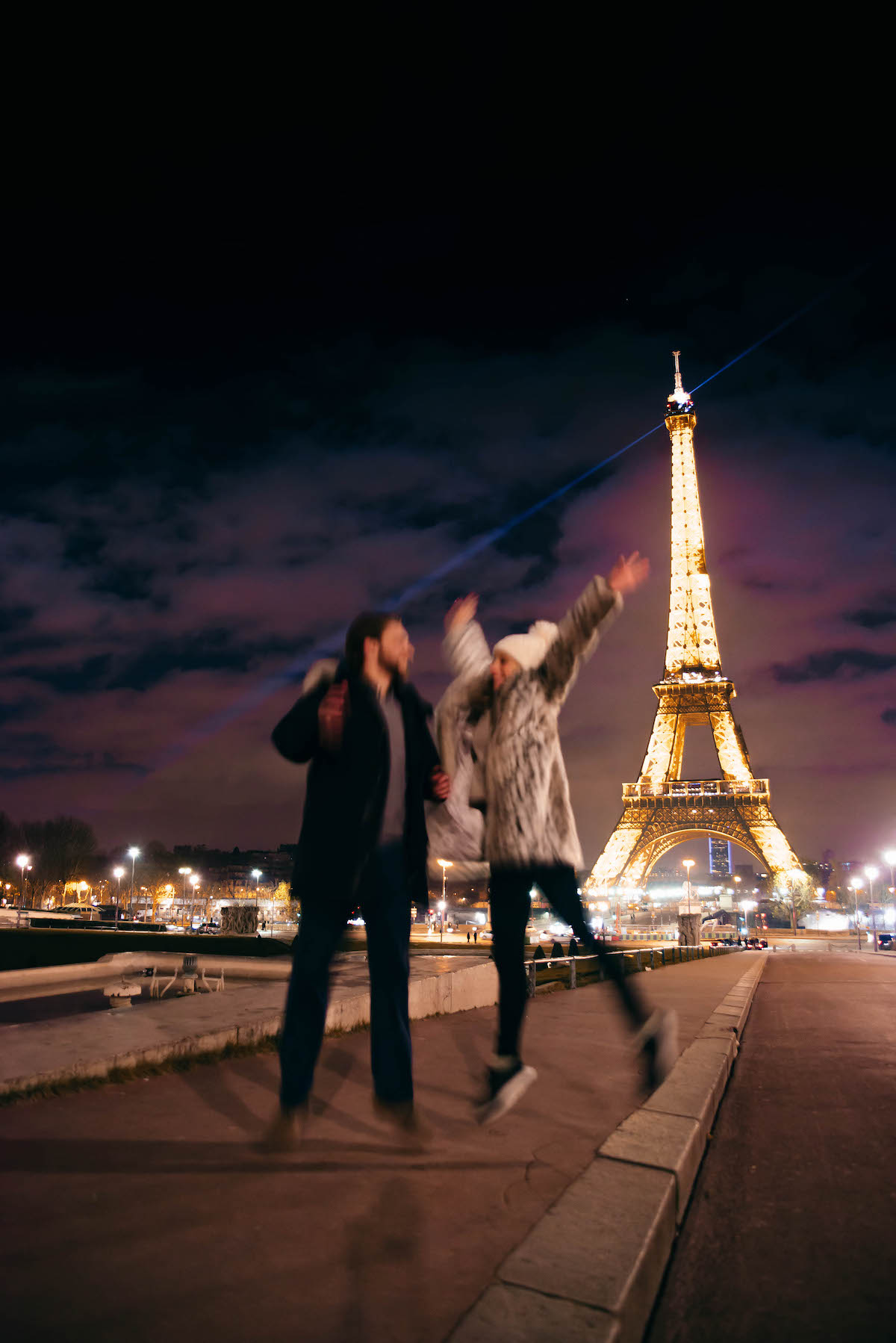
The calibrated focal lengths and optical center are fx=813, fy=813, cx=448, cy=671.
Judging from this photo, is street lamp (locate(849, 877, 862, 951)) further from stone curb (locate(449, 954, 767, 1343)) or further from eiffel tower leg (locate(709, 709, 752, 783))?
stone curb (locate(449, 954, 767, 1343))

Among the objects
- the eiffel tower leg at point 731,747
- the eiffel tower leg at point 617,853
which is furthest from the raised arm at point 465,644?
the eiffel tower leg at point 731,747

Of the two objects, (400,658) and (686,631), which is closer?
(400,658)

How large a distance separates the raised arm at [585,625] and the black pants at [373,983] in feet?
3.39

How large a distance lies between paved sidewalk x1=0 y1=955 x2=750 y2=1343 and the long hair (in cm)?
165

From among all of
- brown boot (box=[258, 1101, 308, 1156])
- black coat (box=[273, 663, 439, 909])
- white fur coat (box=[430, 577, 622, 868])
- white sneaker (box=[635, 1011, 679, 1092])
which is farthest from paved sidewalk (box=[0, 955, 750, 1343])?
black coat (box=[273, 663, 439, 909])

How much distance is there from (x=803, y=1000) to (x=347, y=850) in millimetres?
9888

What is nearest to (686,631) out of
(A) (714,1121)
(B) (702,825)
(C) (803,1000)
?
(B) (702,825)

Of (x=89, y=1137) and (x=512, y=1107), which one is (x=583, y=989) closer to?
(x=512, y=1107)

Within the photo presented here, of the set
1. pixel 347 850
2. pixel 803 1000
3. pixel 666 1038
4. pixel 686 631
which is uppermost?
pixel 686 631

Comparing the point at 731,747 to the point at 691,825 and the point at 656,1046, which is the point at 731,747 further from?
the point at 656,1046

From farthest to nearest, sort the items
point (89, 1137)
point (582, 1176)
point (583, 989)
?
point (583, 989) < point (89, 1137) < point (582, 1176)

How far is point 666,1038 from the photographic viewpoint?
11.0 ft

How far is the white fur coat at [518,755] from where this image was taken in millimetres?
3303

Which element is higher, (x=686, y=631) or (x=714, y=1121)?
(x=686, y=631)
